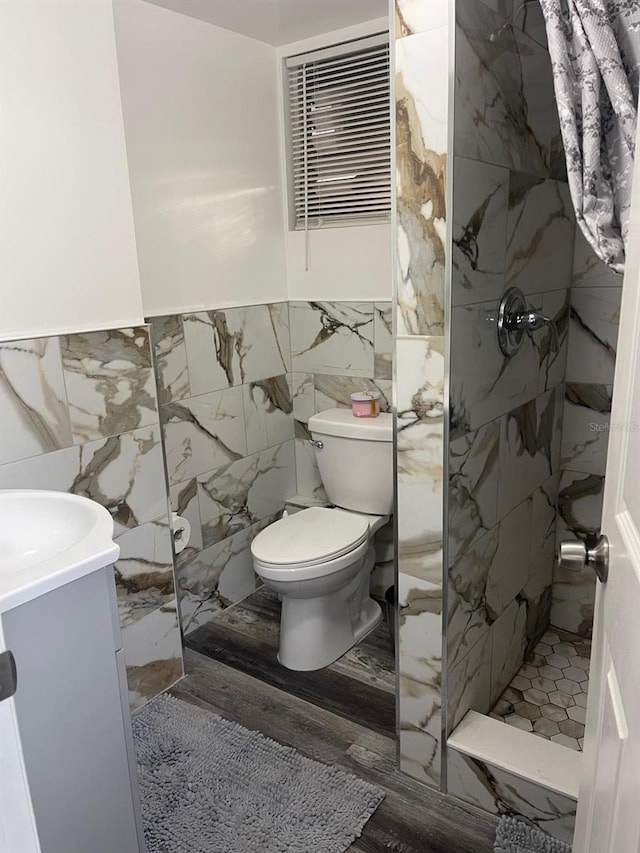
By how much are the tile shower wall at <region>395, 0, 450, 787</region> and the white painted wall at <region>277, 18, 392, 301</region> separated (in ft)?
3.03

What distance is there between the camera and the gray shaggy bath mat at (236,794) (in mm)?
1634

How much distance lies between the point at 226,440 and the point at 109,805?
1.48 meters

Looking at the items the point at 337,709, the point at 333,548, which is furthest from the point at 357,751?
the point at 333,548

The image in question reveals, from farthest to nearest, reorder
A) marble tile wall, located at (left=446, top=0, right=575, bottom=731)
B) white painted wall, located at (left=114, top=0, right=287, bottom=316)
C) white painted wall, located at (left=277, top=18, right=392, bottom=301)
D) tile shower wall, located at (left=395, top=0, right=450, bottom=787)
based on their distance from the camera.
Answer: white painted wall, located at (left=277, top=18, right=392, bottom=301), white painted wall, located at (left=114, top=0, right=287, bottom=316), marble tile wall, located at (left=446, top=0, right=575, bottom=731), tile shower wall, located at (left=395, top=0, right=450, bottom=787)

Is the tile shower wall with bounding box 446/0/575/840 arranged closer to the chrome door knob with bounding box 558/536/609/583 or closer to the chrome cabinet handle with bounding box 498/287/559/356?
the chrome cabinet handle with bounding box 498/287/559/356

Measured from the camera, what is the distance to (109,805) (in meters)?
1.25

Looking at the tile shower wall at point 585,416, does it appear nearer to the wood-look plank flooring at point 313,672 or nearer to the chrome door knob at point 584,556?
the wood-look plank flooring at point 313,672

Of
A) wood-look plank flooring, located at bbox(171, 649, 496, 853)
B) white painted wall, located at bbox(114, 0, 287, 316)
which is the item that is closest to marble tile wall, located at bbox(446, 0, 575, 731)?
wood-look plank flooring, located at bbox(171, 649, 496, 853)

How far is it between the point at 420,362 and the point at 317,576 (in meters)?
0.91

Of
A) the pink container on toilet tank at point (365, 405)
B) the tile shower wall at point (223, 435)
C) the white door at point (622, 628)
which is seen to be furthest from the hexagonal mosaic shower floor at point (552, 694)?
the tile shower wall at point (223, 435)

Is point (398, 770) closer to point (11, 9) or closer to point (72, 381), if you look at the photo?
A: point (72, 381)

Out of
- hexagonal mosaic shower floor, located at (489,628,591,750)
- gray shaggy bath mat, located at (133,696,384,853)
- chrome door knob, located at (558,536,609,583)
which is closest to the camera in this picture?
chrome door knob, located at (558,536,609,583)

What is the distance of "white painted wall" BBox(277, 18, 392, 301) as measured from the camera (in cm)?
245

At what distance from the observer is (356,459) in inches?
96.1
